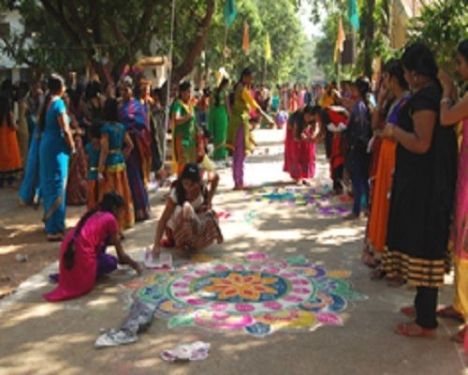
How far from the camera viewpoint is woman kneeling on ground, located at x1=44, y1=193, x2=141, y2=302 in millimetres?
4566

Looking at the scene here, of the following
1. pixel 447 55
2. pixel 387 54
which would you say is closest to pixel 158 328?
pixel 447 55

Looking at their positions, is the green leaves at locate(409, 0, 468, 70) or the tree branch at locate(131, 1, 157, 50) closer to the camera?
the green leaves at locate(409, 0, 468, 70)

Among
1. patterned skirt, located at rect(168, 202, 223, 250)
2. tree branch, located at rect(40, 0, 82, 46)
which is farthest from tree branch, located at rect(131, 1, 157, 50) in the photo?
patterned skirt, located at rect(168, 202, 223, 250)

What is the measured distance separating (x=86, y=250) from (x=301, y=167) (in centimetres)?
569

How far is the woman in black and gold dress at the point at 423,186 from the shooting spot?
3.53m

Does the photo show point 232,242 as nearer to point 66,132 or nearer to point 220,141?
point 66,132

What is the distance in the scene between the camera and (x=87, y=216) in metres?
4.75

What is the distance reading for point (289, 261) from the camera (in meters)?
5.47

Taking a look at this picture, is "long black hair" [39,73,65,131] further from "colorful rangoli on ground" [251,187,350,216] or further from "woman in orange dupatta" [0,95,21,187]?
"woman in orange dupatta" [0,95,21,187]

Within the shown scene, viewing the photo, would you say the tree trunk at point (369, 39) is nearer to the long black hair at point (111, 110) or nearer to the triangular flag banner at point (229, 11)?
the triangular flag banner at point (229, 11)

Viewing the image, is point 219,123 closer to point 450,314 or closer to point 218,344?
point 450,314

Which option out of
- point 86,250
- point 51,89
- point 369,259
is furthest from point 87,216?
point 369,259

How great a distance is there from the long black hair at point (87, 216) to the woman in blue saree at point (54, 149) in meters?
1.54

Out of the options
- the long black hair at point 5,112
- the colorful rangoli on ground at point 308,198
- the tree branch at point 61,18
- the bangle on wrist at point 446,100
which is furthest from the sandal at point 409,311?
the tree branch at point 61,18
